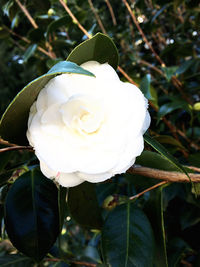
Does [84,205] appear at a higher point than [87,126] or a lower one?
lower

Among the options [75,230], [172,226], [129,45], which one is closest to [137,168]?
[172,226]

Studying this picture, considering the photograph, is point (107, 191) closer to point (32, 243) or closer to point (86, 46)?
A: point (32, 243)

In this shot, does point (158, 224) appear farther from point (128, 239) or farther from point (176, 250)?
point (176, 250)

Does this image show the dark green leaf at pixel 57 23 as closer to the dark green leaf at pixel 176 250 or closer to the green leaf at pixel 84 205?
the green leaf at pixel 84 205

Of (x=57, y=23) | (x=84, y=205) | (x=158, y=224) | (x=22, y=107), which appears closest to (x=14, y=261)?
(x=84, y=205)

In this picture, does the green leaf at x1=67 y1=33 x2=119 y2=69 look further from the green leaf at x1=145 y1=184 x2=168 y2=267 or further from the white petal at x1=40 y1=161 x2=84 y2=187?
the green leaf at x1=145 y1=184 x2=168 y2=267

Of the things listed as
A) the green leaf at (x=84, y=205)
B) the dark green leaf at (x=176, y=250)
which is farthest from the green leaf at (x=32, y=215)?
the dark green leaf at (x=176, y=250)

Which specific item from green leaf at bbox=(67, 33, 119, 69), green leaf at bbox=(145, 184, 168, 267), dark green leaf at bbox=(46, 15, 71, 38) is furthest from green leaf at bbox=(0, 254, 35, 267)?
dark green leaf at bbox=(46, 15, 71, 38)
